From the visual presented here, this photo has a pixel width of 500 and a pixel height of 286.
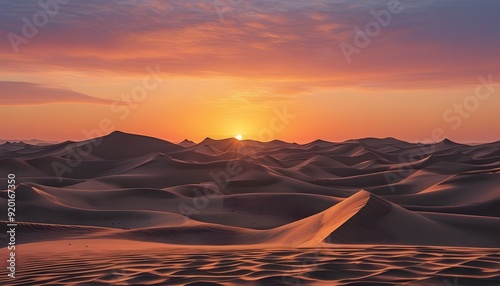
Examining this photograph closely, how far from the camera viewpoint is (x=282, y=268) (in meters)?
6.55

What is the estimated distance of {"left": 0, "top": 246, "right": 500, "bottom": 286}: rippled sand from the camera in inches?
232

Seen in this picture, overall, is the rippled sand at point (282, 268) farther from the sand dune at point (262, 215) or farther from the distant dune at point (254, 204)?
the distant dune at point (254, 204)

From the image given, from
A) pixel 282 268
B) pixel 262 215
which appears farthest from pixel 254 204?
pixel 282 268

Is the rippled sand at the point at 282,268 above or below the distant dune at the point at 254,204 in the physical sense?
below

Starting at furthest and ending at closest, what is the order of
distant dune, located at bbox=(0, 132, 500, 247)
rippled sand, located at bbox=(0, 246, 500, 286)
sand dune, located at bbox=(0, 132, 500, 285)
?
distant dune, located at bbox=(0, 132, 500, 247) < sand dune, located at bbox=(0, 132, 500, 285) < rippled sand, located at bbox=(0, 246, 500, 286)

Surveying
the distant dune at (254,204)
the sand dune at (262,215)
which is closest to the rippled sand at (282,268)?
the sand dune at (262,215)

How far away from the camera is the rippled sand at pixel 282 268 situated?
5898mm

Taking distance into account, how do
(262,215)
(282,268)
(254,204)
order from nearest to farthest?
(282,268) → (262,215) → (254,204)

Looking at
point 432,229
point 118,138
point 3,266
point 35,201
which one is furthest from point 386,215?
point 118,138

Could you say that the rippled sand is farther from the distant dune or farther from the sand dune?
the distant dune

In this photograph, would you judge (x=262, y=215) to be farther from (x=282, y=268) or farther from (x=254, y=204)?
(x=282, y=268)

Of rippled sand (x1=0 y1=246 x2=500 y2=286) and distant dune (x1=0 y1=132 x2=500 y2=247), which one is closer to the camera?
rippled sand (x1=0 y1=246 x2=500 y2=286)

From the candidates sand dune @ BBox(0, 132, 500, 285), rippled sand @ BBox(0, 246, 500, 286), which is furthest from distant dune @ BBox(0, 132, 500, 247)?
rippled sand @ BBox(0, 246, 500, 286)

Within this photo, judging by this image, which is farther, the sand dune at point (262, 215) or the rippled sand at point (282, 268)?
the sand dune at point (262, 215)
